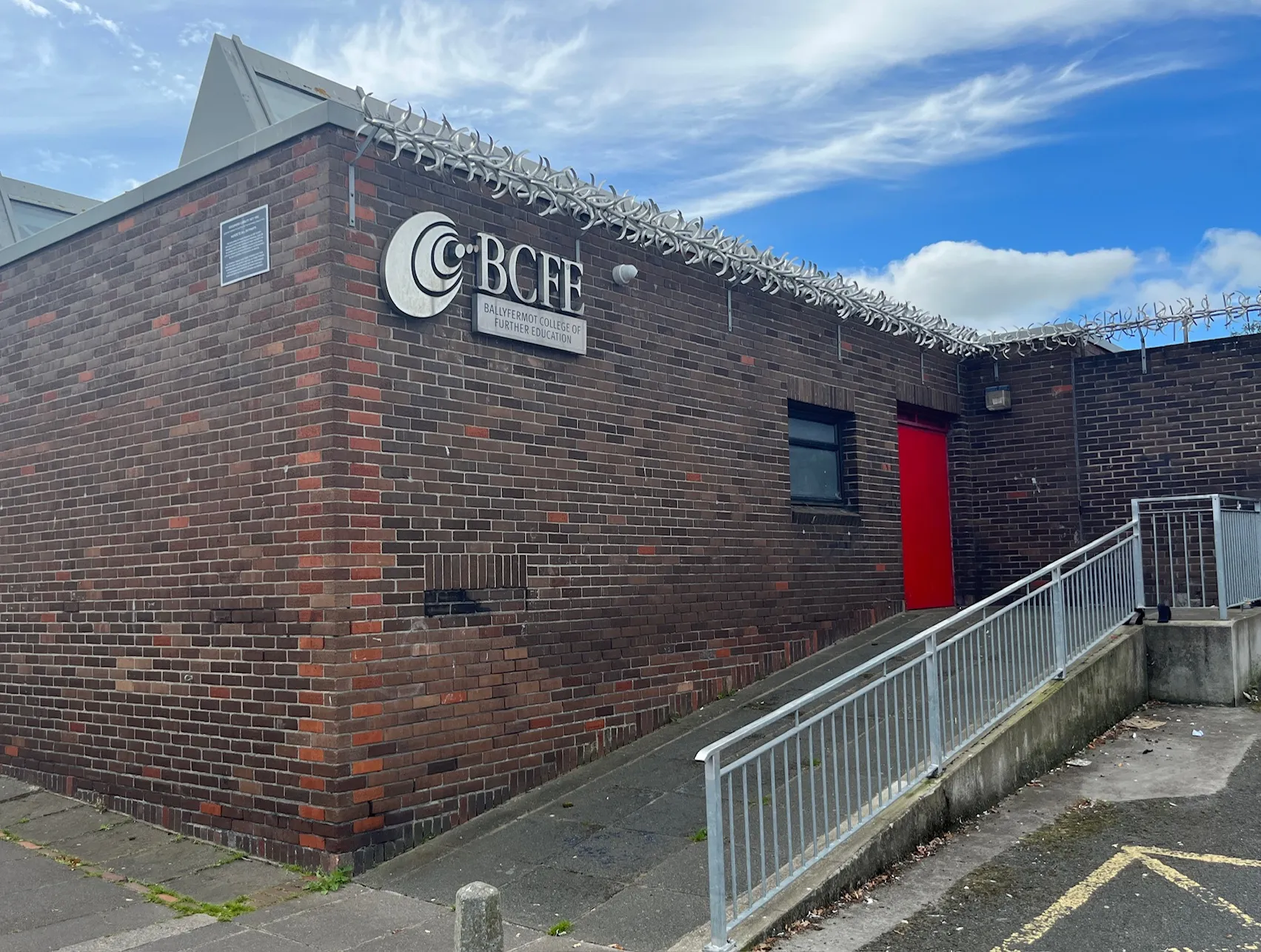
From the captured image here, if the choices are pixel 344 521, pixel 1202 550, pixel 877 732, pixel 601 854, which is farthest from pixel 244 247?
pixel 1202 550

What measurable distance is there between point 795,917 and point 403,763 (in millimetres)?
2569

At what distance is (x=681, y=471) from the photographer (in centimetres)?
870

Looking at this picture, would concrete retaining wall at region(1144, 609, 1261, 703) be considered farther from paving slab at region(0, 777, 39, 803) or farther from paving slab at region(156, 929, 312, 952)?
paving slab at region(0, 777, 39, 803)

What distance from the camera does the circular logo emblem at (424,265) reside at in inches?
258

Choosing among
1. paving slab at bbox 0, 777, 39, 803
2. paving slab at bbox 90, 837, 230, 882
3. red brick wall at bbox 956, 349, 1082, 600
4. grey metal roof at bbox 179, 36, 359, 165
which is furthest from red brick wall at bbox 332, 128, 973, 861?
paving slab at bbox 0, 777, 39, 803

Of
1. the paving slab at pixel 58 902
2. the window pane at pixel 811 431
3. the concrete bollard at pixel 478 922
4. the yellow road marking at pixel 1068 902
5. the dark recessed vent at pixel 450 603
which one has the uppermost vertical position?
the window pane at pixel 811 431

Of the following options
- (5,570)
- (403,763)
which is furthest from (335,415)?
(5,570)

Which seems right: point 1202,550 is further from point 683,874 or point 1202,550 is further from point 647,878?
point 647,878

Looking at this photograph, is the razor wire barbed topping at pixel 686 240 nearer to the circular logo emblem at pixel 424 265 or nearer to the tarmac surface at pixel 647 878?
the circular logo emblem at pixel 424 265

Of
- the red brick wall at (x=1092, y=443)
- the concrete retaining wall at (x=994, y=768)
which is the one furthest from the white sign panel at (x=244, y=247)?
the red brick wall at (x=1092, y=443)

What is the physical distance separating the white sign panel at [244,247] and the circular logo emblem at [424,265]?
816 millimetres

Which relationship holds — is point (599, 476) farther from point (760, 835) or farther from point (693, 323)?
point (760, 835)

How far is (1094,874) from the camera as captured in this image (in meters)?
5.55

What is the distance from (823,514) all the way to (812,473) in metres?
0.50
